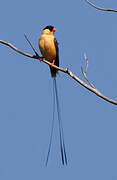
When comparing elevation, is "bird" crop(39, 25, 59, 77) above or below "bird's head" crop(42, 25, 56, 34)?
below

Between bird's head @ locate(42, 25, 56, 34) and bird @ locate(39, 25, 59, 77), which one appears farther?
bird's head @ locate(42, 25, 56, 34)

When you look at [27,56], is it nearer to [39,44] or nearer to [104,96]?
[104,96]

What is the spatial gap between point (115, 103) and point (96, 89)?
0.29 m

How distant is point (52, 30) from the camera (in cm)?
569

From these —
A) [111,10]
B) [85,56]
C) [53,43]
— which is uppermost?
[53,43]

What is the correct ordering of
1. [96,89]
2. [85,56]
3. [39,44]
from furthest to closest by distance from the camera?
[39,44] → [85,56] → [96,89]

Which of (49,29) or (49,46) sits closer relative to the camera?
(49,46)

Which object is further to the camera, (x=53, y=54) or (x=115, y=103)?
(x=53, y=54)

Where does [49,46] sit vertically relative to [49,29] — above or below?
below

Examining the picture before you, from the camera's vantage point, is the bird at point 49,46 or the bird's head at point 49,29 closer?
the bird at point 49,46

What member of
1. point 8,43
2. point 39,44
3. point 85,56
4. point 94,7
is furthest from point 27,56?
point 39,44

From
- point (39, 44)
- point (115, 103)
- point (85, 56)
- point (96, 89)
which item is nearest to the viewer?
point (115, 103)

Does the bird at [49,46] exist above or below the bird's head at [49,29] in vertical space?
below

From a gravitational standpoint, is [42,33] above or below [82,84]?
above
